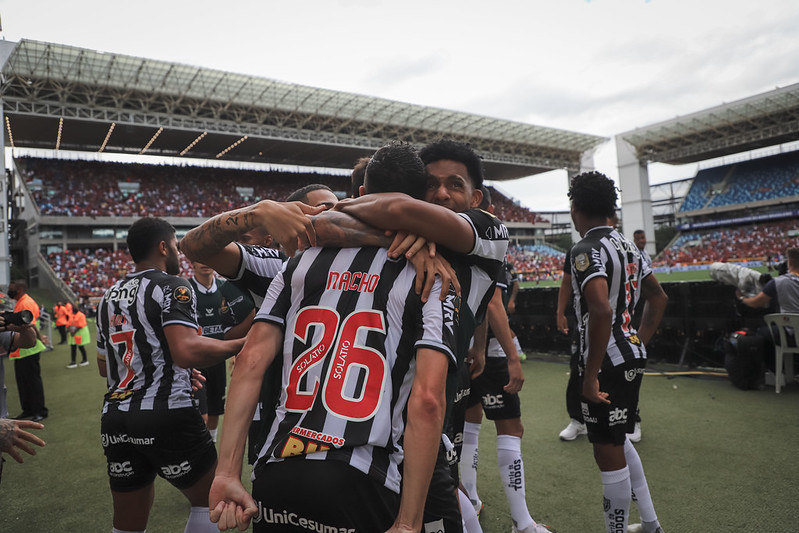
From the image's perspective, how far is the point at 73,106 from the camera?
27875 millimetres

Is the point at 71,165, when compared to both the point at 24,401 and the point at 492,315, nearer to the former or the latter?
the point at 24,401

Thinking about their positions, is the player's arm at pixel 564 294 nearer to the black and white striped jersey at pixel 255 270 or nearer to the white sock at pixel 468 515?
the white sock at pixel 468 515

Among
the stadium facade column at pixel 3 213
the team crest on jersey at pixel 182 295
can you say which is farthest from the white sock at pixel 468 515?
the stadium facade column at pixel 3 213

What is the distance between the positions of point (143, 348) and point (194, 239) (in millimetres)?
1431

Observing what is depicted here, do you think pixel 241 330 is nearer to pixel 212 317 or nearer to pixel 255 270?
pixel 212 317

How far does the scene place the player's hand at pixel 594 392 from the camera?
269 cm

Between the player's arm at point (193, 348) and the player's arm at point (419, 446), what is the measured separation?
151cm

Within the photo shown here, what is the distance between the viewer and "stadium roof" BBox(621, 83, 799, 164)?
3650 cm

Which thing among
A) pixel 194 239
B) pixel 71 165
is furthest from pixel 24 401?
pixel 71 165

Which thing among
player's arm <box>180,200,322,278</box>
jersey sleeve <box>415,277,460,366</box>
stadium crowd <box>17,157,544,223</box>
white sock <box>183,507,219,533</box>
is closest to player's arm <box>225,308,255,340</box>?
white sock <box>183,507,219,533</box>

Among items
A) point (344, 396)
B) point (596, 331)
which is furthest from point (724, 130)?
point (344, 396)

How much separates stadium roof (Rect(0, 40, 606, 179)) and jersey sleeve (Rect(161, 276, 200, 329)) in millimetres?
29566

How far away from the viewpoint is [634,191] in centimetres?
4522

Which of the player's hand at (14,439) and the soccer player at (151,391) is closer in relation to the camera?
the player's hand at (14,439)
